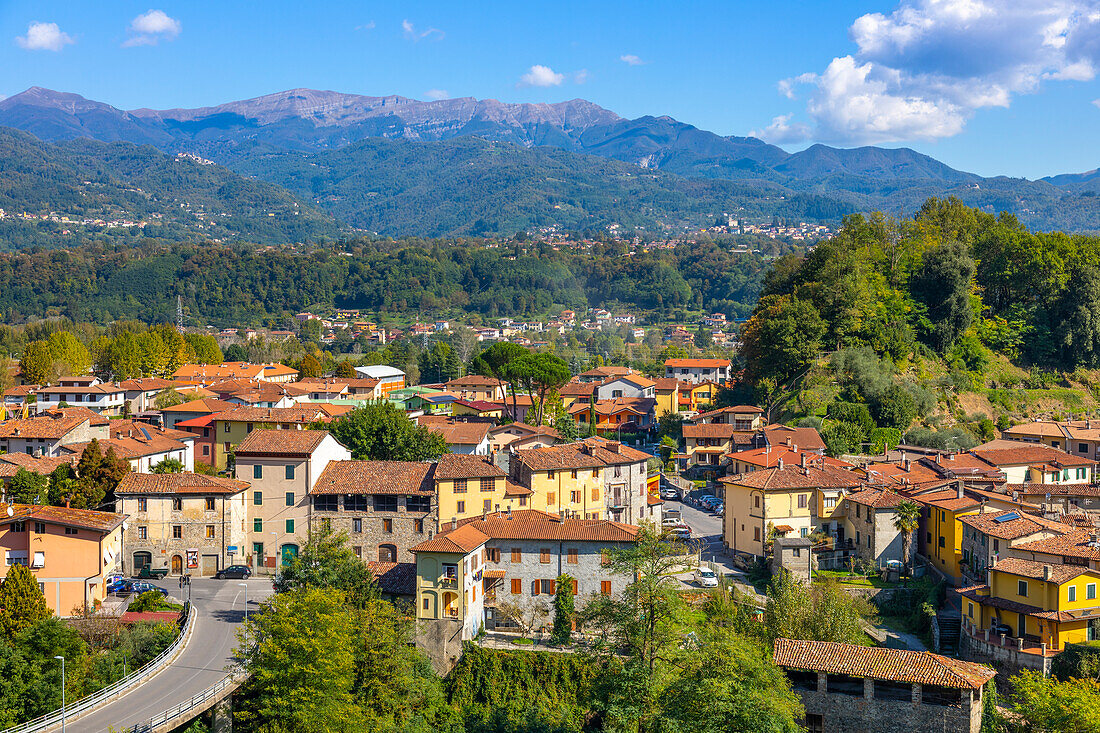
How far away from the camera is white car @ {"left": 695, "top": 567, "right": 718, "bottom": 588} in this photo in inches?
1516

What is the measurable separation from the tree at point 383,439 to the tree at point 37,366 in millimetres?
38960

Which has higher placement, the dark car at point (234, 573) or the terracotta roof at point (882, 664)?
Answer: the terracotta roof at point (882, 664)

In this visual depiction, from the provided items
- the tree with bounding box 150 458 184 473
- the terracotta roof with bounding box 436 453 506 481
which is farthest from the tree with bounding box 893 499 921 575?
the tree with bounding box 150 458 184 473

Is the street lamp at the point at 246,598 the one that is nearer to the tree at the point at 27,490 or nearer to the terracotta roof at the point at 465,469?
the terracotta roof at the point at 465,469

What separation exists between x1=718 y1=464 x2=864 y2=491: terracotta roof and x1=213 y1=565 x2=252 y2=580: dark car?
19537mm

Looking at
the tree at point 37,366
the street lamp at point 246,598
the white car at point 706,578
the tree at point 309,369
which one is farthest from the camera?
the tree at point 309,369

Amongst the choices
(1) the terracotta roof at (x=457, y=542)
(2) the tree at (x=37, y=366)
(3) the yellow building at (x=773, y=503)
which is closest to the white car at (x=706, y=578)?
(3) the yellow building at (x=773, y=503)

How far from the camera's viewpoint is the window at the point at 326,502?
40031 millimetres

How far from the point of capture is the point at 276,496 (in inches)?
1592

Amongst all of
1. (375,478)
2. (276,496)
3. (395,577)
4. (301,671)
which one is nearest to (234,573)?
(276,496)

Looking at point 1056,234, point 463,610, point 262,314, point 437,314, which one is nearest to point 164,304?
point 262,314

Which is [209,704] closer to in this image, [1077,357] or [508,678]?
[508,678]

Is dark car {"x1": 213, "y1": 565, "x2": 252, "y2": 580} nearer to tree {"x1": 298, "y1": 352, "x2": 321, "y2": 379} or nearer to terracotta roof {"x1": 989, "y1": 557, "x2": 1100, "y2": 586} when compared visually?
terracotta roof {"x1": 989, "y1": 557, "x2": 1100, "y2": 586}

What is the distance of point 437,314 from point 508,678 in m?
143
